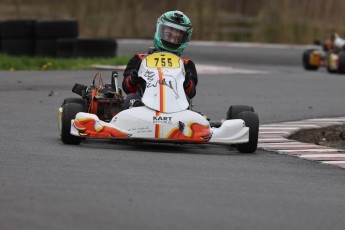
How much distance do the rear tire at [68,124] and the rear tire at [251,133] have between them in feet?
4.47

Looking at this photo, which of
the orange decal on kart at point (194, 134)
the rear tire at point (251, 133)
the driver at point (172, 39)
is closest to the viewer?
the orange decal on kart at point (194, 134)

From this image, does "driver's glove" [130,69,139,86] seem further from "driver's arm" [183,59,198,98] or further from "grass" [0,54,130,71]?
"grass" [0,54,130,71]

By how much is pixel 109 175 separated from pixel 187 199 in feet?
3.13

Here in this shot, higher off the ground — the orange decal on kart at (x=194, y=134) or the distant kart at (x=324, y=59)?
the orange decal on kart at (x=194, y=134)

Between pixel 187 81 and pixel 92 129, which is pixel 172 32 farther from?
pixel 92 129

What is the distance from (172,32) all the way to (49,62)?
463 inches

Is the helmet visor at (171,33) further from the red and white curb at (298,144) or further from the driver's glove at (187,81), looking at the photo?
the red and white curb at (298,144)

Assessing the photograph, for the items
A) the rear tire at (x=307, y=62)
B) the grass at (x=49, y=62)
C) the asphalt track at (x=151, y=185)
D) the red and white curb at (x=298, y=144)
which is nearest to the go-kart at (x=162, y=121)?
the asphalt track at (x=151, y=185)

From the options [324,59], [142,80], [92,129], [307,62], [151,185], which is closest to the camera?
[151,185]

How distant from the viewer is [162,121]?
9.30m

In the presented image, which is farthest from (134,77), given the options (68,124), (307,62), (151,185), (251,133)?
(307,62)

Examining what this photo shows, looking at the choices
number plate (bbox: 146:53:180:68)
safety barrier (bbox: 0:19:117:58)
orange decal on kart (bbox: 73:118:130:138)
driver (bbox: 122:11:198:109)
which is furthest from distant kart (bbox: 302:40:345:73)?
orange decal on kart (bbox: 73:118:130:138)

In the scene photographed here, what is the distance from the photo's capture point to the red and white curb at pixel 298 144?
9.63 m

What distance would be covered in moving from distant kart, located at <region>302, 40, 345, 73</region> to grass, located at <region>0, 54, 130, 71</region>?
4.27m
